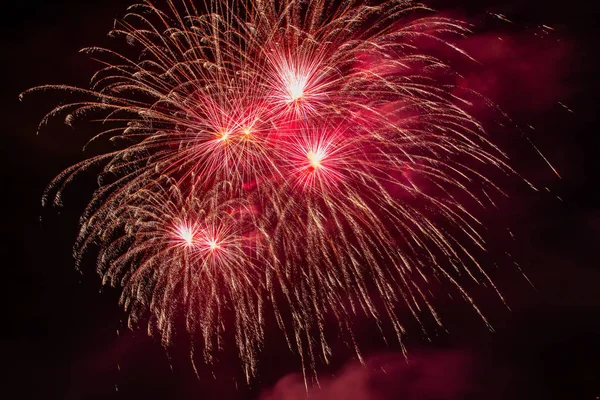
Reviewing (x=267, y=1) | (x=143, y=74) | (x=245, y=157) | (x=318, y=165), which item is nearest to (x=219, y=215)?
(x=245, y=157)

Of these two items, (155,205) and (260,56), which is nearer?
(260,56)

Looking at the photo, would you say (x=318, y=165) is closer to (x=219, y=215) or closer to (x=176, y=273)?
(x=219, y=215)

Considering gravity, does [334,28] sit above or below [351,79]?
above

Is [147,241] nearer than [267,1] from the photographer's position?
No

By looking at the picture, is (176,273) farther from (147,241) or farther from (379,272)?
(379,272)

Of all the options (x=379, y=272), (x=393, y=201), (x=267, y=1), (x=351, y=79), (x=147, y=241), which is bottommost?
(x=379, y=272)

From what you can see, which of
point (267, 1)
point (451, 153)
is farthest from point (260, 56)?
point (451, 153)

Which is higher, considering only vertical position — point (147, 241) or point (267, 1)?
point (267, 1)

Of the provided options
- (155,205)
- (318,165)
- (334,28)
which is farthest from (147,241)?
(334,28)

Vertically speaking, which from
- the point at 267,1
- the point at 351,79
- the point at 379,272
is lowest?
the point at 379,272
